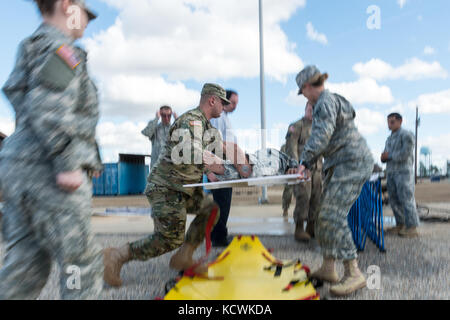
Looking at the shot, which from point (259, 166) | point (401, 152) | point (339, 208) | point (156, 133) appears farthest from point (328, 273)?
point (156, 133)

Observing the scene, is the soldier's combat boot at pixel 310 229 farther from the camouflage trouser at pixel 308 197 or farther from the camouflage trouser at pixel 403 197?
the camouflage trouser at pixel 403 197

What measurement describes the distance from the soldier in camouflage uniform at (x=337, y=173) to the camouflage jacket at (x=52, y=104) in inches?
72.4

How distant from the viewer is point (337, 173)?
3.15 m

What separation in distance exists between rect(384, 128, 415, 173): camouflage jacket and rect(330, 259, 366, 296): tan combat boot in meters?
3.53

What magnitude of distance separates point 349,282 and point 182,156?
5.63 feet

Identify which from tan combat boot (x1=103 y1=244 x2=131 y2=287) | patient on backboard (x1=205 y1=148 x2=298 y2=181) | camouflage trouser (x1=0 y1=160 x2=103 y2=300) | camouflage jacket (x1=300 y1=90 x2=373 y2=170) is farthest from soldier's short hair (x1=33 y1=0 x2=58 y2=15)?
camouflage jacket (x1=300 y1=90 x2=373 y2=170)

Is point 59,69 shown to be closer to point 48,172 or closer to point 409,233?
point 48,172

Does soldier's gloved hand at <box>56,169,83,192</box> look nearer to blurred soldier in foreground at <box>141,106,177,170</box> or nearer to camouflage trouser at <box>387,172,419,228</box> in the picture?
blurred soldier in foreground at <box>141,106,177,170</box>

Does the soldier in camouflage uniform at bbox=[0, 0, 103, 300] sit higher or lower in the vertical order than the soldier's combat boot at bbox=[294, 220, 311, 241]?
higher

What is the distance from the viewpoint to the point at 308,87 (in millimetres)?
3383

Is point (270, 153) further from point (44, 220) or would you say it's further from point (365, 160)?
point (44, 220)

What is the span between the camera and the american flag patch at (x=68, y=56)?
159 centimetres

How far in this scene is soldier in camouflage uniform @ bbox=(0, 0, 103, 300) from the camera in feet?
5.11
